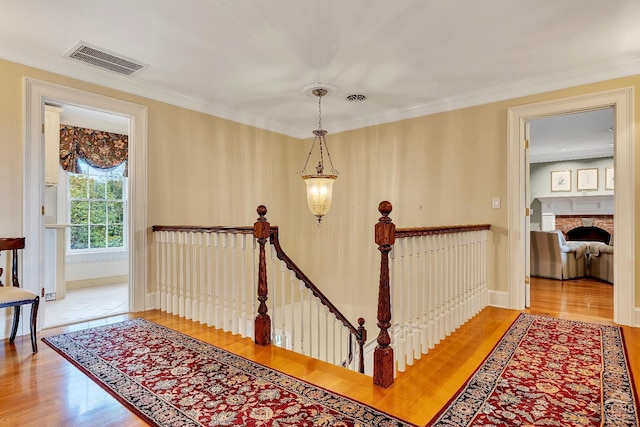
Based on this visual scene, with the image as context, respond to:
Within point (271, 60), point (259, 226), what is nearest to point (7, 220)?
point (259, 226)

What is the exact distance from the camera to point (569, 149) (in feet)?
24.7

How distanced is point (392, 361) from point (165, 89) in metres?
3.69

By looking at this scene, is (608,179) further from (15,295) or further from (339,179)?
(15,295)

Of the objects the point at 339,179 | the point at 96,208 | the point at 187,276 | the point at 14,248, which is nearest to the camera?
the point at 14,248

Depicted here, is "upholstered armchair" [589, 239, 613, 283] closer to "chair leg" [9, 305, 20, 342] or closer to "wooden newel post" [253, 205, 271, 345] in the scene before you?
"wooden newel post" [253, 205, 271, 345]

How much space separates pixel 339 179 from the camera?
541 cm

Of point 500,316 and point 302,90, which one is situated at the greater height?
point 302,90

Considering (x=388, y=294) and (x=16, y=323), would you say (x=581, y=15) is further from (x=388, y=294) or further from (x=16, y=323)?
(x=16, y=323)

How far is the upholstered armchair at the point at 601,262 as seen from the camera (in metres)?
5.54

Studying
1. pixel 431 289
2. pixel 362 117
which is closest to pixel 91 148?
pixel 362 117

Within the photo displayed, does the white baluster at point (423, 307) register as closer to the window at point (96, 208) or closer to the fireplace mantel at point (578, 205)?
the window at point (96, 208)

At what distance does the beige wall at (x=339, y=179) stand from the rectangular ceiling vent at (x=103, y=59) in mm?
290

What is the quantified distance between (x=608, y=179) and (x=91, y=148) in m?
10.2

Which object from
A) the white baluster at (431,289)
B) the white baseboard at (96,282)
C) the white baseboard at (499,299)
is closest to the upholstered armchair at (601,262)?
the white baseboard at (499,299)
